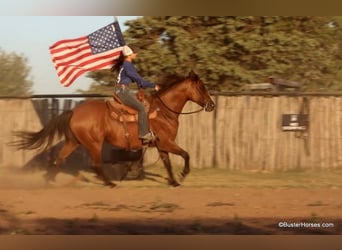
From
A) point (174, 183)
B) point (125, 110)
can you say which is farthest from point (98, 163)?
point (174, 183)

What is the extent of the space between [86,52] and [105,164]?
128 centimetres

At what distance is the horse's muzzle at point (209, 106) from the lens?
7541mm

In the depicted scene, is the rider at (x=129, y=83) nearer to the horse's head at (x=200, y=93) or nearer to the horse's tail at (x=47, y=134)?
the horse's head at (x=200, y=93)

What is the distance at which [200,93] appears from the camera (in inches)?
295

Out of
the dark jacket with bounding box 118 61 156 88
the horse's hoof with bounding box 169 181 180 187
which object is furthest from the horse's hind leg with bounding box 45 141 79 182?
the horse's hoof with bounding box 169 181 180 187

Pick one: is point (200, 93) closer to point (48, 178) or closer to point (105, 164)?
point (105, 164)

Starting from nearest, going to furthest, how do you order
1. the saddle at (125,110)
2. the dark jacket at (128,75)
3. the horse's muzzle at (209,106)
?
the dark jacket at (128,75), the horse's muzzle at (209,106), the saddle at (125,110)

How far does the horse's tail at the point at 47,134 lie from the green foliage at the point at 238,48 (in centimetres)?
76

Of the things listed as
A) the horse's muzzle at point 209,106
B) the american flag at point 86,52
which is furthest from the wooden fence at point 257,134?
the american flag at point 86,52

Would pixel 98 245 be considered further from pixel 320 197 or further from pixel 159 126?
pixel 320 197

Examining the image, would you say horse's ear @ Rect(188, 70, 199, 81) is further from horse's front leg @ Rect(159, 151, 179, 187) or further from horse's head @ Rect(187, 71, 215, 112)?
horse's front leg @ Rect(159, 151, 179, 187)

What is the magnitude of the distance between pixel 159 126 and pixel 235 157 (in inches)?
38.5

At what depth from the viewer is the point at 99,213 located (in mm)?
6906
